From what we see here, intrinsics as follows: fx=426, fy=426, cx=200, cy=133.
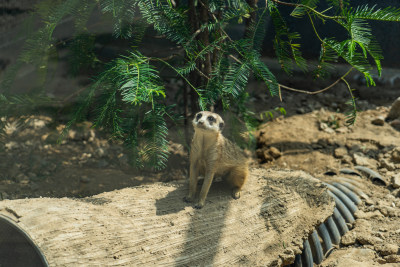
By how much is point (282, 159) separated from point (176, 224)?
2.42 metres

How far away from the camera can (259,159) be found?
16.7ft

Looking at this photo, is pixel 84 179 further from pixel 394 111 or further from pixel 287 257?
pixel 394 111

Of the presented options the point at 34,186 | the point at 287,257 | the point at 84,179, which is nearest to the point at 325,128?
the point at 287,257

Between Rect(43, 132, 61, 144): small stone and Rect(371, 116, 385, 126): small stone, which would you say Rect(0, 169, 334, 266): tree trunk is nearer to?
Rect(43, 132, 61, 144): small stone

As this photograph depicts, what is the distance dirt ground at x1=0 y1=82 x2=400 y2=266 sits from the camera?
3654 mm

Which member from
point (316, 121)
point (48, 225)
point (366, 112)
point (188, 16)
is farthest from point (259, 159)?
point (48, 225)

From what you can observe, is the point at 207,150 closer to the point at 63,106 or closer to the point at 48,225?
the point at 48,225

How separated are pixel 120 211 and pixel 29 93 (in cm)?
164

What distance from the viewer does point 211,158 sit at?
318 centimetres

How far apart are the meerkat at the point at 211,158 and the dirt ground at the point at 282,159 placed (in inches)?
38.4

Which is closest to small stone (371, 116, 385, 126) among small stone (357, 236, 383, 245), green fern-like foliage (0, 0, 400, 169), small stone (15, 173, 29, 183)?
green fern-like foliage (0, 0, 400, 169)

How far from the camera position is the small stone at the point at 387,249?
3.25 meters

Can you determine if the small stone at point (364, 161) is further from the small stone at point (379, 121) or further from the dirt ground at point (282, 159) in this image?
the small stone at point (379, 121)

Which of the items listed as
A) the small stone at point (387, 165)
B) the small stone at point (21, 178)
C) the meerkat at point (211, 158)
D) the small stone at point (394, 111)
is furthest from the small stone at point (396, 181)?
the small stone at point (21, 178)
